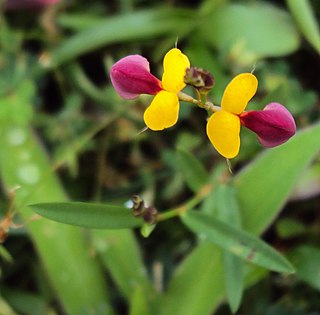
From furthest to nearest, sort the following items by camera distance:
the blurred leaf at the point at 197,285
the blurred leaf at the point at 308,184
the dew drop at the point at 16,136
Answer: the dew drop at the point at 16,136
the blurred leaf at the point at 308,184
the blurred leaf at the point at 197,285

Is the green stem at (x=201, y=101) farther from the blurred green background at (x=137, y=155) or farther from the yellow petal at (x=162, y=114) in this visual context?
the blurred green background at (x=137, y=155)

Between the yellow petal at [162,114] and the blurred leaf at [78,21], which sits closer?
the yellow petal at [162,114]

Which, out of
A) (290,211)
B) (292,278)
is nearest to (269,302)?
(292,278)

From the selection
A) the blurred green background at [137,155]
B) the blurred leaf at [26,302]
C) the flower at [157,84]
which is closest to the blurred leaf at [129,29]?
the blurred green background at [137,155]

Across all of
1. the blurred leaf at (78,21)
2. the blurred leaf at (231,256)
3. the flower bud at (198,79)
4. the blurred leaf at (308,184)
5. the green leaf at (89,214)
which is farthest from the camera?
the blurred leaf at (78,21)

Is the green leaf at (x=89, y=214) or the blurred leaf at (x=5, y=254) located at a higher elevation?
the green leaf at (x=89, y=214)

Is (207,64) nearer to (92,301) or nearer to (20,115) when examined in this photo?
(20,115)

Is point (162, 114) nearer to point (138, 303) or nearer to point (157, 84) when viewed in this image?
point (157, 84)
